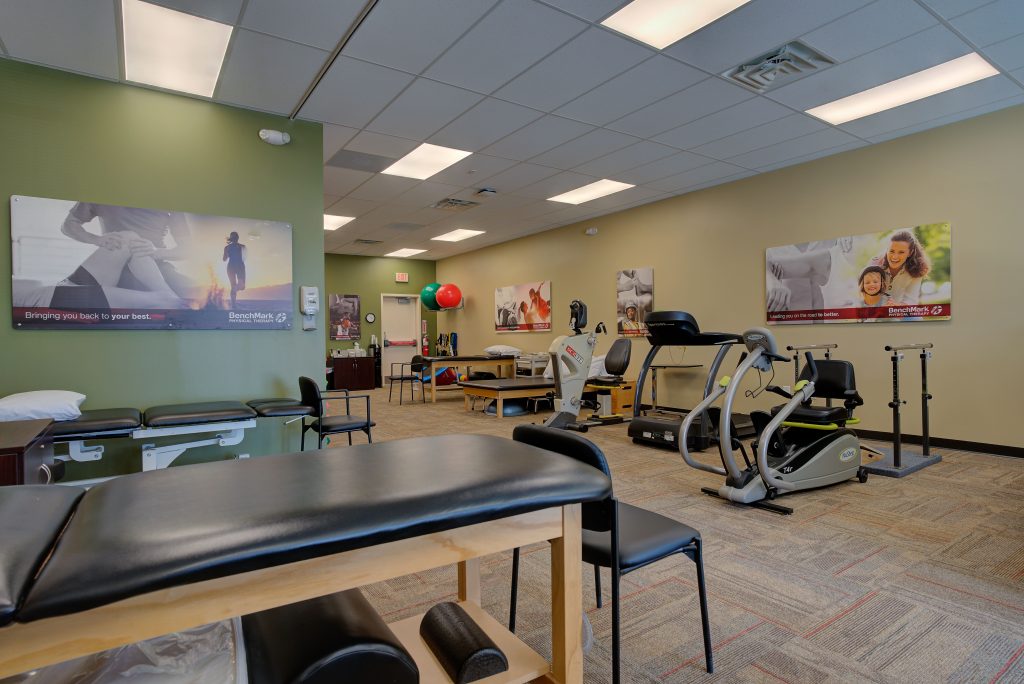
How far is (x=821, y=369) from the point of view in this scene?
14.5 ft

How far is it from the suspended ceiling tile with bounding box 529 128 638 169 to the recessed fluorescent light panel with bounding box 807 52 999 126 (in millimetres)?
1672

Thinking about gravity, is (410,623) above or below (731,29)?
below

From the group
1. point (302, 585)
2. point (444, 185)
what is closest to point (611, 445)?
point (444, 185)

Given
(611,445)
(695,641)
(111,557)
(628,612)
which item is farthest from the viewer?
(611,445)

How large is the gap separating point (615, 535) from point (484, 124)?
163 inches

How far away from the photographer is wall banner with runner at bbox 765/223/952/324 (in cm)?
492

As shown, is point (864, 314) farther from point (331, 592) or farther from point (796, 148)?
point (331, 592)

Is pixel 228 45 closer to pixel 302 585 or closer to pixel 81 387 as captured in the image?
pixel 81 387

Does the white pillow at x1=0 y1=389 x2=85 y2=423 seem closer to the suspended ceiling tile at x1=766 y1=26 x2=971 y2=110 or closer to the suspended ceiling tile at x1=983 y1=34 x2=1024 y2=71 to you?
the suspended ceiling tile at x1=766 y1=26 x2=971 y2=110

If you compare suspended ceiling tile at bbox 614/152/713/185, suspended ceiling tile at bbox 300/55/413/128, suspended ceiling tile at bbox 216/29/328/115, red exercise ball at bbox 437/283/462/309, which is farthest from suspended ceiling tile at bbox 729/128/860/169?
red exercise ball at bbox 437/283/462/309

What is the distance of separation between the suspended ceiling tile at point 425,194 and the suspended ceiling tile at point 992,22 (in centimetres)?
487

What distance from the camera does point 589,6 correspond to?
3031mm

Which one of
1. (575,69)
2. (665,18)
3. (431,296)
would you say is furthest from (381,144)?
(431,296)

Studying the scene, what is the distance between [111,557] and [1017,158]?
648cm
